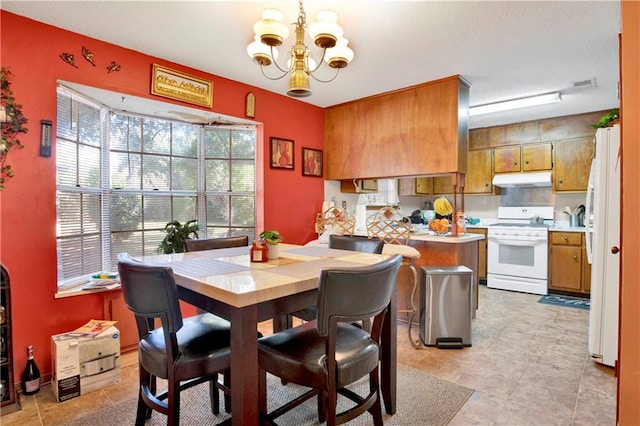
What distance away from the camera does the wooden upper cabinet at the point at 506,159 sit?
16.5ft

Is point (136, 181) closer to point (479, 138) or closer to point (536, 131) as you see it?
point (479, 138)

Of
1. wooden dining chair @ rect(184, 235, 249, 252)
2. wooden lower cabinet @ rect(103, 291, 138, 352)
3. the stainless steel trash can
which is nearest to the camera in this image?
wooden dining chair @ rect(184, 235, 249, 252)

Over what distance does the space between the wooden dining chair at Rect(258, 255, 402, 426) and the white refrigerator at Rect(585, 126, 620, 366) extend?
1.97 meters

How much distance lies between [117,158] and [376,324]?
2.66m

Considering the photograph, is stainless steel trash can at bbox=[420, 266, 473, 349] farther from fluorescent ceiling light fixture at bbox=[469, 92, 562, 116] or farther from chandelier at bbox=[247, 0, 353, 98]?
fluorescent ceiling light fixture at bbox=[469, 92, 562, 116]

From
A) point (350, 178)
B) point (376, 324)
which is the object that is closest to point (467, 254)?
point (350, 178)

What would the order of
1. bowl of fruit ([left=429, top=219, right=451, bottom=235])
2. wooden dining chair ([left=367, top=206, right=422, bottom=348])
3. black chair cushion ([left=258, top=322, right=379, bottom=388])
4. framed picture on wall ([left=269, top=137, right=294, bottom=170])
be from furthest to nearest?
framed picture on wall ([left=269, top=137, right=294, bottom=170]) → bowl of fruit ([left=429, top=219, right=451, bottom=235]) → wooden dining chair ([left=367, top=206, right=422, bottom=348]) → black chair cushion ([left=258, top=322, right=379, bottom=388])

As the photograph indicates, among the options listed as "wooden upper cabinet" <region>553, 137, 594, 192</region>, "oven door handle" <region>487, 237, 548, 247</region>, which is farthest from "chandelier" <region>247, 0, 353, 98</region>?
"wooden upper cabinet" <region>553, 137, 594, 192</region>

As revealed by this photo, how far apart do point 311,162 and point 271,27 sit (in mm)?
2520

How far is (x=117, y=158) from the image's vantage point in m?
3.01

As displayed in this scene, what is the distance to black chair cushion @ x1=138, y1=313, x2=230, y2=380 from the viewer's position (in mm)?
1477

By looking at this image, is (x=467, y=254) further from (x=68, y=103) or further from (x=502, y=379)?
(x=68, y=103)

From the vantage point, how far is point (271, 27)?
1.79m

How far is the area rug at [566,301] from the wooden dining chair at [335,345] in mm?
3562
